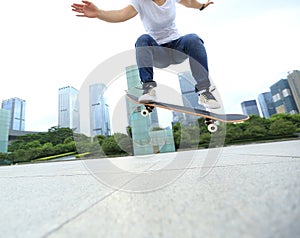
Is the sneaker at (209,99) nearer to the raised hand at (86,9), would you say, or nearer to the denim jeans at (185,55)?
the denim jeans at (185,55)

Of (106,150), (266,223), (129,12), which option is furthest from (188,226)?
(106,150)

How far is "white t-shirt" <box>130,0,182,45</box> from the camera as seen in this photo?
217 centimetres

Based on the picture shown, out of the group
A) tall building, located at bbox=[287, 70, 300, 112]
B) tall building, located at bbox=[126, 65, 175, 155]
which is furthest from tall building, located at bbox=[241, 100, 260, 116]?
tall building, located at bbox=[126, 65, 175, 155]

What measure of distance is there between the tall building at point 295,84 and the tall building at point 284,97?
44.8 inches

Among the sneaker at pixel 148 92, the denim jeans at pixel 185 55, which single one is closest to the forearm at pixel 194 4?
the denim jeans at pixel 185 55

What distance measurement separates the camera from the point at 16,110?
4884cm

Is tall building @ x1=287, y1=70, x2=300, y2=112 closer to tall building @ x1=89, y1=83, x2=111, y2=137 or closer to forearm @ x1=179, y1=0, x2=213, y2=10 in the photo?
tall building @ x1=89, y1=83, x2=111, y2=137

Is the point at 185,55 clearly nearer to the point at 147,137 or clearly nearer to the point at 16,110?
the point at 147,137

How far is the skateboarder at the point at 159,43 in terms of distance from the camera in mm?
1992

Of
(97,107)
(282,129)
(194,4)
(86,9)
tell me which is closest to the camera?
(86,9)

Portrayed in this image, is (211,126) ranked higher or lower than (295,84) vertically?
lower

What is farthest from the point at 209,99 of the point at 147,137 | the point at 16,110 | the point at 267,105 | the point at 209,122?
the point at 267,105

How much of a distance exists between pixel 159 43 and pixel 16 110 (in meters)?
60.6

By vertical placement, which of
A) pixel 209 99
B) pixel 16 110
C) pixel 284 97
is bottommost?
pixel 209 99
